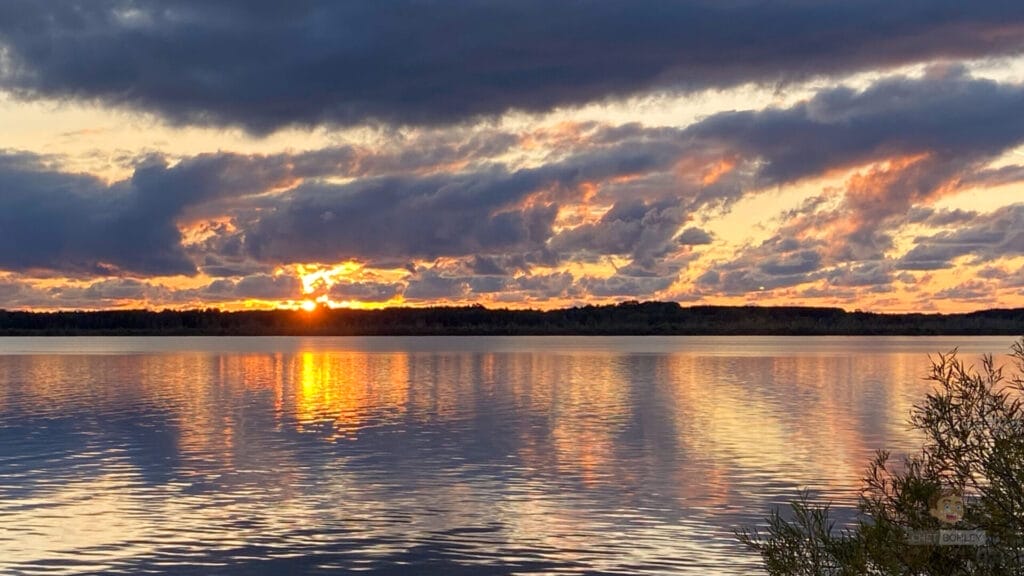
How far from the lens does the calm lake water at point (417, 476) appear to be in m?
26.9

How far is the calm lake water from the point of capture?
2686cm

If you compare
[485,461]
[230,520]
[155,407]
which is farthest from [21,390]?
[230,520]

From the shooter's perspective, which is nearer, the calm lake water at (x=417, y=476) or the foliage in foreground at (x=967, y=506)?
the foliage in foreground at (x=967, y=506)

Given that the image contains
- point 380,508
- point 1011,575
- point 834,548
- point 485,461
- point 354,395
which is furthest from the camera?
point 354,395

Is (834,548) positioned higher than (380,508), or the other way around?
(834,548)

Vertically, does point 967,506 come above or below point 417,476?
above

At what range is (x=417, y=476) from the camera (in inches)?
1585

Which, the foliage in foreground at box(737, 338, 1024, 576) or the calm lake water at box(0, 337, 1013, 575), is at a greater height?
the foliage in foreground at box(737, 338, 1024, 576)

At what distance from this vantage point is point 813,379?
355 feet

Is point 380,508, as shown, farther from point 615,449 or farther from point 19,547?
point 615,449

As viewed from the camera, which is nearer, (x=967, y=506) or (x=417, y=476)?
(x=967, y=506)

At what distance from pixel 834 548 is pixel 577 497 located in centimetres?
2025

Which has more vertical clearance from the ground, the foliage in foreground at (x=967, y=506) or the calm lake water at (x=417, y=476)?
the foliage in foreground at (x=967, y=506)

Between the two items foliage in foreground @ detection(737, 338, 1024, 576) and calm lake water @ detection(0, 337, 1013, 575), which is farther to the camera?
calm lake water @ detection(0, 337, 1013, 575)
